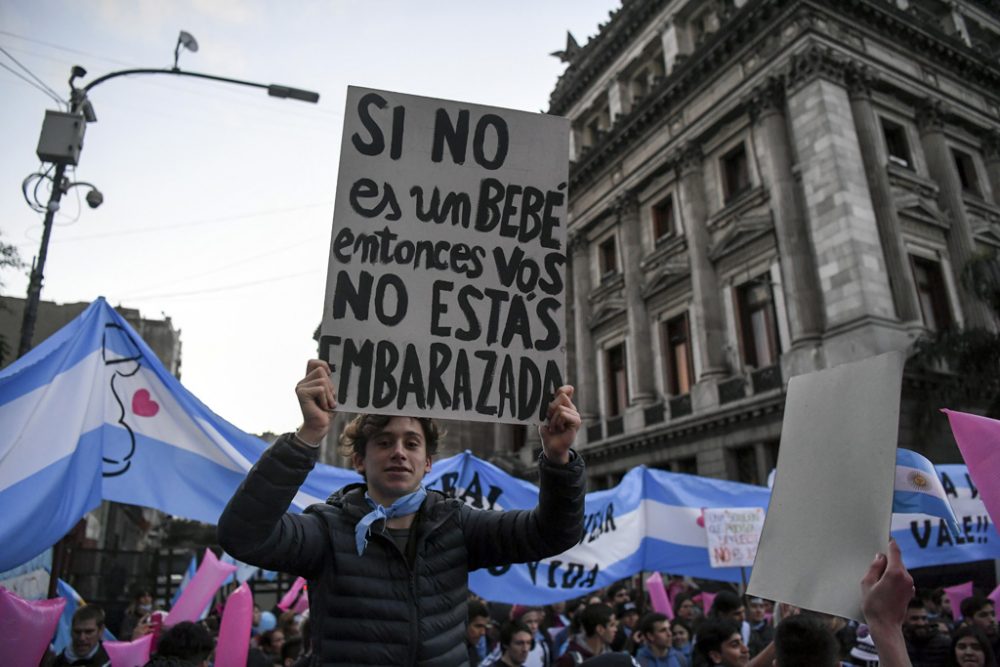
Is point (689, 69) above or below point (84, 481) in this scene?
above

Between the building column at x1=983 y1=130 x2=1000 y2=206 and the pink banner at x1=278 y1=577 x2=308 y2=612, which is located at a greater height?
the building column at x1=983 y1=130 x2=1000 y2=206

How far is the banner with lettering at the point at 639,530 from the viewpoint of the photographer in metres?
6.52

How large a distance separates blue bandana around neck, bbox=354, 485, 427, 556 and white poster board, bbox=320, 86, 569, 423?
0.27 metres

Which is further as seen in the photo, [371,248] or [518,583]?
[518,583]

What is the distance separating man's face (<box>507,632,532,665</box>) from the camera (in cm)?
485

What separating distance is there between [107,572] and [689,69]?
21.9 metres

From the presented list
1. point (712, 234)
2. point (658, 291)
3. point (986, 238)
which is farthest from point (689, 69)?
point (986, 238)

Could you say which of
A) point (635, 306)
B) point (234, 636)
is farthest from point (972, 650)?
point (635, 306)

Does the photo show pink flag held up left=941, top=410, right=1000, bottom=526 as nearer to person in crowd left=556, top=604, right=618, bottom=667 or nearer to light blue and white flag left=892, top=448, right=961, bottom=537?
light blue and white flag left=892, top=448, right=961, bottom=537

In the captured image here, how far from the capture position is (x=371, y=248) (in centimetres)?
233

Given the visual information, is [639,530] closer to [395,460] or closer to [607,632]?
[607,632]

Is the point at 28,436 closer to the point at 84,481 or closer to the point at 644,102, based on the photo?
the point at 84,481

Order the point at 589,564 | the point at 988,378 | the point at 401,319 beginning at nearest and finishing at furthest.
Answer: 1. the point at 401,319
2. the point at 589,564
3. the point at 988,378

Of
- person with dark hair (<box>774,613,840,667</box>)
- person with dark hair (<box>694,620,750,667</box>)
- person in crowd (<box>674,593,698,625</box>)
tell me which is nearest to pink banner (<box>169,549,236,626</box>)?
person with dark hair (<box>694,620,750,667</box>)
